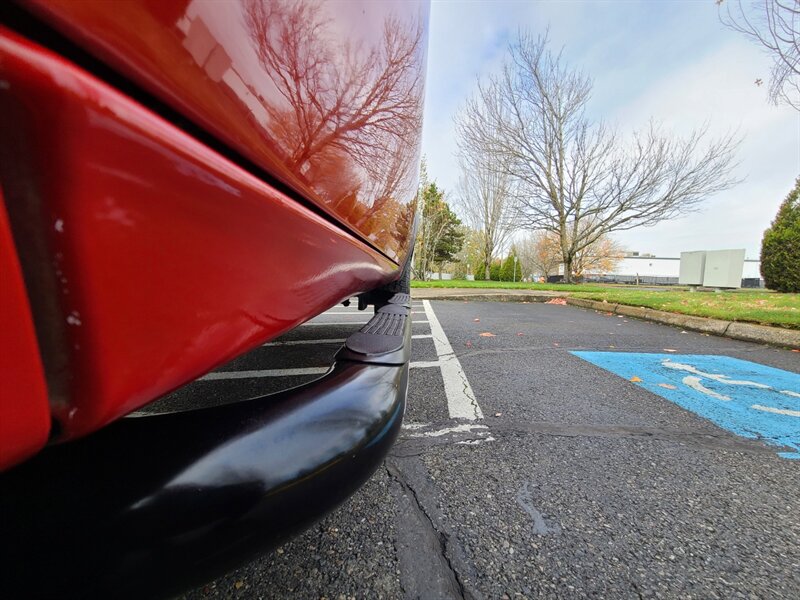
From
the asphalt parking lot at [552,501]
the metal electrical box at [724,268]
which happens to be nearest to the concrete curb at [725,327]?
the asphalt parking lot at [552,501]

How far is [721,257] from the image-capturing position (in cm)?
1612

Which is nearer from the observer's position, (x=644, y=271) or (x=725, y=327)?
(x=725, y=327)

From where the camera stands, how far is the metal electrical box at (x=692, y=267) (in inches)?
673

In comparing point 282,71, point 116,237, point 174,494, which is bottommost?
point 174,494

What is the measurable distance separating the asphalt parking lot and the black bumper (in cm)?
53

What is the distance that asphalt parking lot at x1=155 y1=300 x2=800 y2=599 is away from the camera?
0.84 m

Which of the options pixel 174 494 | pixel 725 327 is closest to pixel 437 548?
pixel 174 494

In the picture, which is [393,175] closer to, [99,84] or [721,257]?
[99,84]

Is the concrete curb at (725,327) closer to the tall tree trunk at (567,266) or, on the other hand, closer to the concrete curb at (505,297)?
the concrete curb at (505,297)

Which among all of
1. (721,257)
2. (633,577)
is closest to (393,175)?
(633,577)

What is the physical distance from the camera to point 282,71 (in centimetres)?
45

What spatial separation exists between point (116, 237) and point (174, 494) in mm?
268

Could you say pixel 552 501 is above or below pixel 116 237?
below

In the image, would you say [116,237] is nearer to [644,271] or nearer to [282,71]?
[282,71]
